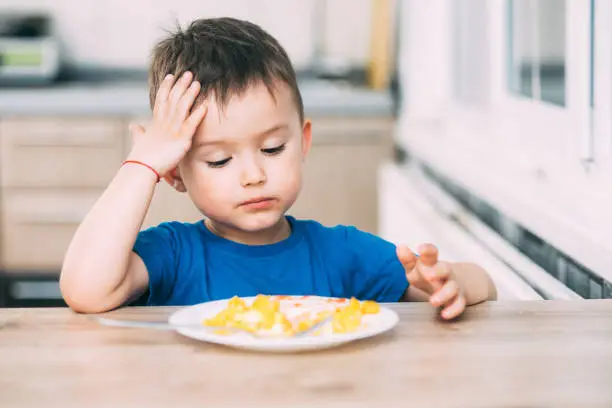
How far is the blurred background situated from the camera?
1.69 m

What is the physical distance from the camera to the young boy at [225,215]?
119 cm

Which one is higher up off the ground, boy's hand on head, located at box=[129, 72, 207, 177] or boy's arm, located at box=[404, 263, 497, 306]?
boy's hand on head, located at box=[129, 72, 207, 177]

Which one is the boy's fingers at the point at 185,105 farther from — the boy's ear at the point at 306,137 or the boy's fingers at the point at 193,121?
the boy's ear at the point at 306,137

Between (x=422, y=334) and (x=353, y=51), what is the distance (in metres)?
3.49

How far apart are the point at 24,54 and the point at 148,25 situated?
59 cm

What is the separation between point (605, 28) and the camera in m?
1.60

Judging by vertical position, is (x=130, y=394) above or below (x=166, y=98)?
below

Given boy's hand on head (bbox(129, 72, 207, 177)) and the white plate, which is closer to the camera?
the white plate

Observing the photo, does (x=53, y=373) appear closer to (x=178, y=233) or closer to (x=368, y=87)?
(x=178, y=233)

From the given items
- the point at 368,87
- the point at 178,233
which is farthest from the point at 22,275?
the point at 178,233

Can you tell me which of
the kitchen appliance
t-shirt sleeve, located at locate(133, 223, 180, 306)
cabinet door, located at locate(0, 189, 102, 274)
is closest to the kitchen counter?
the kitchen appliance

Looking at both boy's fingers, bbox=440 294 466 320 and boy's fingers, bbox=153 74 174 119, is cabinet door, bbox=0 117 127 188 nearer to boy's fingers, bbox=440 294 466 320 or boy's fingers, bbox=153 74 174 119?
boy's fingers, bbox=153 74 174 119

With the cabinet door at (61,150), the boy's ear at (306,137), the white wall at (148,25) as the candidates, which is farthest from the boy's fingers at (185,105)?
the white wall at (148,25)

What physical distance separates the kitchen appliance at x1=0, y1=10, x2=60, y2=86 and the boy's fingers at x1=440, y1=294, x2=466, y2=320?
3.25 meters
